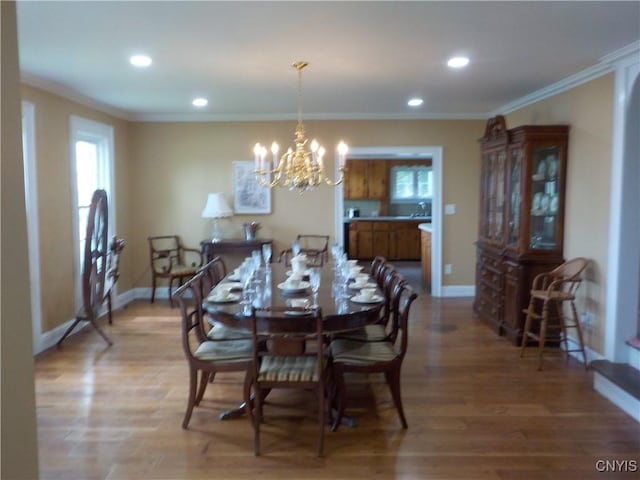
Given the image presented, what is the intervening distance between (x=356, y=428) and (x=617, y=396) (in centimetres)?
184

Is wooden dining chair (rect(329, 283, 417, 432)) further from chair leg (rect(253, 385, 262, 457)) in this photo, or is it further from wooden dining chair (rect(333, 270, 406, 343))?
chair leg (rect(253, 385, 262, 457))

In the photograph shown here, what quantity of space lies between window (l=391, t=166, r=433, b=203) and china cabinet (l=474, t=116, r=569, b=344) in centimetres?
576

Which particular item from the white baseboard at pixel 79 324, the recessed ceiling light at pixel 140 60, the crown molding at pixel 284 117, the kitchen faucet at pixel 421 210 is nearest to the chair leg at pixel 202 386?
the white baseboard at pixel 79 324

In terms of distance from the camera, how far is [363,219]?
10195mm

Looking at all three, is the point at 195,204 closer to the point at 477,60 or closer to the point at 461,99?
the point at 461,99

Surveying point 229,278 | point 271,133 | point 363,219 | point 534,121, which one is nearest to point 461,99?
point 534,121

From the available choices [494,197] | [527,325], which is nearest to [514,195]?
[494,197]

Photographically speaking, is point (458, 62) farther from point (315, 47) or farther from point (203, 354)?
point (203, 354)

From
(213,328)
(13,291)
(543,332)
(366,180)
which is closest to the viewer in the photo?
(13,291)

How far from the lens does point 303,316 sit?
9.05ft

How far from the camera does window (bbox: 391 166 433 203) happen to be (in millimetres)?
10883

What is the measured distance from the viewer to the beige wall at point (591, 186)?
4.01 meters

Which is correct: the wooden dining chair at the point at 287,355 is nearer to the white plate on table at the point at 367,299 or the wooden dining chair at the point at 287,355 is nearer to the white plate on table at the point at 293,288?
the white plate on table at the point at 367,299

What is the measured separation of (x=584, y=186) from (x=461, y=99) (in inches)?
73.4
